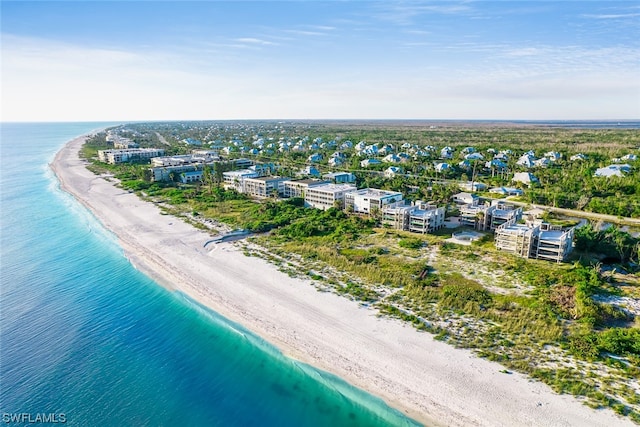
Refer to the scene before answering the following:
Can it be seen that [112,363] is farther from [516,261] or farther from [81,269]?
[516,261]

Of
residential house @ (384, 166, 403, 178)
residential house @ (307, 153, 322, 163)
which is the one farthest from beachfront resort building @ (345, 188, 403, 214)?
residential house @ (307, 153, 322, 163)

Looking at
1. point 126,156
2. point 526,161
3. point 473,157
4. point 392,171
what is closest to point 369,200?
point 392,171

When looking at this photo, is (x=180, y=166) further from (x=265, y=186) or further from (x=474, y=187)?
(x=474, y=187)

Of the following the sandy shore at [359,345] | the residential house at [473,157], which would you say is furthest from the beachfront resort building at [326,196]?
the residential house at [473,157]

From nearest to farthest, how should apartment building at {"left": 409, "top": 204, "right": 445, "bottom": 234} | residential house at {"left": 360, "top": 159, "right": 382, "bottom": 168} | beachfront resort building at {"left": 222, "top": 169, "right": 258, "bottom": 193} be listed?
apartment building at {"left": 409, "top": 204, "right": 445, "bottom": 234}, beachfront resort building at {"left": 222, "top": 169, "right": 258, "bottom": 193}, residential house at {"left": 360, "top": 159, "right": 382, "bottom": 168}

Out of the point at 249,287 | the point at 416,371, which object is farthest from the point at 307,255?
the point at 416,371

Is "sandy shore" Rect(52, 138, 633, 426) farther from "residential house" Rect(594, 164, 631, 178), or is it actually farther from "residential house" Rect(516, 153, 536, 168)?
"residential house" Rect(516, 153, 536, 168)
